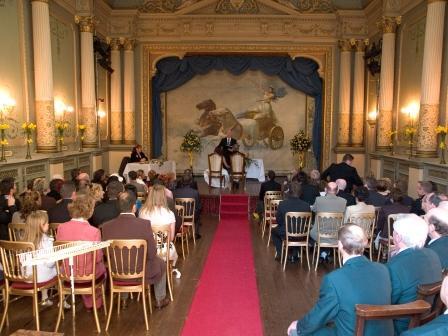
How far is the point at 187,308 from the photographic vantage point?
5.21 metres

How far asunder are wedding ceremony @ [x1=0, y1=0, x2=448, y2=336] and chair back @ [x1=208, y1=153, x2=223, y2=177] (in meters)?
0.04

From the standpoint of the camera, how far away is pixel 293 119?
16.7m

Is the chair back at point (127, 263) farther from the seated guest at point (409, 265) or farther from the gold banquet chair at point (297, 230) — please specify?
the gold banquet chair at point (297, 230)

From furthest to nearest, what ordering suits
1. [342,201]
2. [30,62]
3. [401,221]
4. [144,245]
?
[30,62] < [342,201] < [144,245] < [401,221]

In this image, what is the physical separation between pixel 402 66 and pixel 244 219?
6.27 m

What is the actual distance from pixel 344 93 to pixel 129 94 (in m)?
7.48

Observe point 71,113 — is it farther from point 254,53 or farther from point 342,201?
point 342,201

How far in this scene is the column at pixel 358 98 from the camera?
14672mm

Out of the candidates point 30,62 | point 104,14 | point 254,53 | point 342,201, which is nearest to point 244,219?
point 342,201

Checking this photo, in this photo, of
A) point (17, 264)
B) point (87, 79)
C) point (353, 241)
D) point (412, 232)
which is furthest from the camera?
point (87, 79)

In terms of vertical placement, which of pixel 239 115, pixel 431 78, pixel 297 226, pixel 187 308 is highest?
pixel 431 78

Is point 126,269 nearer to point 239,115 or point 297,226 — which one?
point 297,226

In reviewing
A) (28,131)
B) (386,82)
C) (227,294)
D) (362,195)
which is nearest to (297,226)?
(362,195)

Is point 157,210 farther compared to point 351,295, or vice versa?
point 157,210
